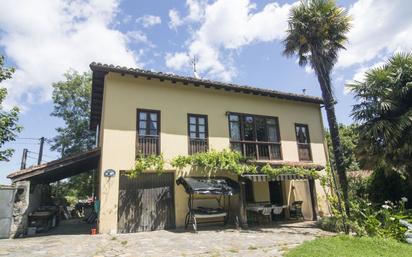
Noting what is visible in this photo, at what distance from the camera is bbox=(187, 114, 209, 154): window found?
13799mm

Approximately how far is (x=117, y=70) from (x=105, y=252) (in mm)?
7706

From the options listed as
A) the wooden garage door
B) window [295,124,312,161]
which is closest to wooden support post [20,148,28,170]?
the wooden garage door

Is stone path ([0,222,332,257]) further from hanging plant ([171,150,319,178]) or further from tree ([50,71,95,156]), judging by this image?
tree ([50,71,95,156])

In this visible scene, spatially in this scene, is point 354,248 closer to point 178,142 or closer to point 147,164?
point 147,164

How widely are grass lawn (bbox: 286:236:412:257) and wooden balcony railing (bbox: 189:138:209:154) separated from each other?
7.00 meters

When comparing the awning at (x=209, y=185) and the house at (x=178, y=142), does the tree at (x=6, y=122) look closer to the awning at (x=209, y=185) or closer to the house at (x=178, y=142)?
the house at (x=178, y=142)

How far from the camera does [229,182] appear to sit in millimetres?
13094

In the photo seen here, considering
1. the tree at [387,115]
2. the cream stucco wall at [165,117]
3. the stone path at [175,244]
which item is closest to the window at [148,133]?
the cream stucco wall at [165,117]

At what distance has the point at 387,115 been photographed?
40.4 feet

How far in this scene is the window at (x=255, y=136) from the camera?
15.1m

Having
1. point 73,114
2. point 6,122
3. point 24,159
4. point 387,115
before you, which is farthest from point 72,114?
point 387,115

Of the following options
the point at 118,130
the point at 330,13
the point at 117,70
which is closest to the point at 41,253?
the point at 118,130

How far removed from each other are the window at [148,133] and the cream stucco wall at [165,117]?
0.76 ft

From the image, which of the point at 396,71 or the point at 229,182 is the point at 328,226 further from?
the point at 396,71
